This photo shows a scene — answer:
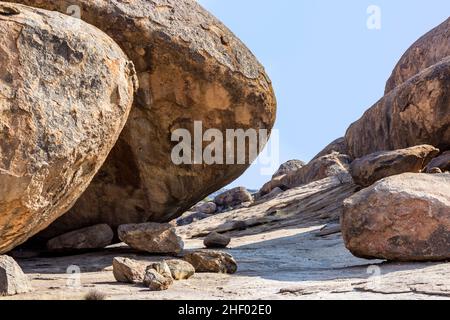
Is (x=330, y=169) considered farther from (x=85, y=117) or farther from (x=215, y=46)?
(x=85, y=117)

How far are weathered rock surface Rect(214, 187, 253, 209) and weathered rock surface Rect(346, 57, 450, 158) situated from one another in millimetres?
9449

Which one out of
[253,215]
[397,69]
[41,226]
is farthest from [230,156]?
[397,69]

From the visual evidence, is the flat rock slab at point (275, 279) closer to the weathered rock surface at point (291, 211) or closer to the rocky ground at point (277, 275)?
the rocky ground at point (277, 275)

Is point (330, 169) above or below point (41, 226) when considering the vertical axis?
above

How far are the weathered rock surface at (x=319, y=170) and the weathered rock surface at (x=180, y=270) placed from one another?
1269cm

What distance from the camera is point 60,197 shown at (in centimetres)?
543

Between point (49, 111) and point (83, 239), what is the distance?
4.27m

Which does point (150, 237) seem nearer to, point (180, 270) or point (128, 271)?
point (180, 270)

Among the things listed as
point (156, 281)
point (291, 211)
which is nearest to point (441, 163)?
point (291, 211)

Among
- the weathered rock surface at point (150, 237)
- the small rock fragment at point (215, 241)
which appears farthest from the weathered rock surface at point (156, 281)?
the small rock fragment at point (215, 241)

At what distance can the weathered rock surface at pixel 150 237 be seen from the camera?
8484mm
